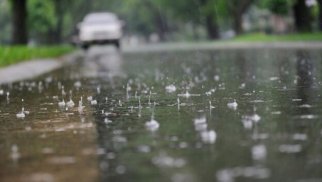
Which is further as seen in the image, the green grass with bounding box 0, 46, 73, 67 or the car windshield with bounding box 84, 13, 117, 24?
the car windshield with bounding box 84, 13, 117, 24

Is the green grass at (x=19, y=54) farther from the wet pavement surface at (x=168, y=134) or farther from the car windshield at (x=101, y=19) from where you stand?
the wet pavement surface at (x=168, y=134)

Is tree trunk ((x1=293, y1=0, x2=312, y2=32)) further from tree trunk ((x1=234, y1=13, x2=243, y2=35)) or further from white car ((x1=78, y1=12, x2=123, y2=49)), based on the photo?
tree trunk ((x1=234, y1=13, x2=243, y2=35))

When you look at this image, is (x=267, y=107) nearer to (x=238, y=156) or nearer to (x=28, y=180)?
(x=238, y=156)

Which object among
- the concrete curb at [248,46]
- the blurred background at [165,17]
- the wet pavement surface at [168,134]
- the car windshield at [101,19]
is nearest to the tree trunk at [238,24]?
the blurred background at [165,17]

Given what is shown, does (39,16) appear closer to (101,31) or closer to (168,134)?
(101,31)

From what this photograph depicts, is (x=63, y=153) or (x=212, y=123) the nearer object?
(x=63, y=153)

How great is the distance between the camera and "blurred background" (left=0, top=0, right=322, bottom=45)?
45531 mm

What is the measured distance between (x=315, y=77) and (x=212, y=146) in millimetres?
8595

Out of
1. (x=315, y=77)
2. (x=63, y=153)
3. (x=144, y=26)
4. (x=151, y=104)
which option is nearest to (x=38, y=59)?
(x=315, y=77)

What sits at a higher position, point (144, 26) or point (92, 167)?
point (144, 26)

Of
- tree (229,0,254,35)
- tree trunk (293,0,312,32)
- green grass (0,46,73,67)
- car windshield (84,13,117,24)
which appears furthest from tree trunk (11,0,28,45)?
tree (229,0,254,35)

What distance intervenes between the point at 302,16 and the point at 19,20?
17.5 m

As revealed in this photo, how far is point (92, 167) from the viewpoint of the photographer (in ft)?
18.7

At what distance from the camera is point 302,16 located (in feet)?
149
